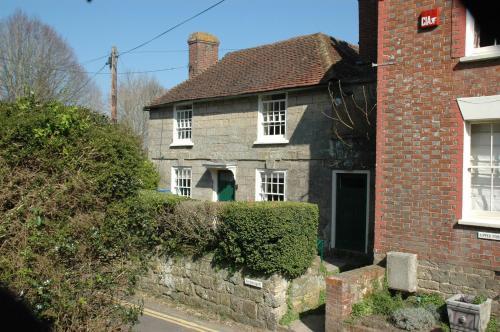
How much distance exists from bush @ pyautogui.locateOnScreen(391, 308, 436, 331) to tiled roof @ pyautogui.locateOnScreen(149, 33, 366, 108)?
7.72 meters

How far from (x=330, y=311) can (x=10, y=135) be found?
6.02m

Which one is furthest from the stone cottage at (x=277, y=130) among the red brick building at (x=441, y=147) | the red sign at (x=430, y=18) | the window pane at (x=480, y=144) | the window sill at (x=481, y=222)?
the window sill at (x=481, y=222)

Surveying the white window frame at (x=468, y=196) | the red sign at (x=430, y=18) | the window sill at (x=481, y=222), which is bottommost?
the window sill at (x=481, y=222)

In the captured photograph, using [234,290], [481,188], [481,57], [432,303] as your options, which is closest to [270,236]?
[234,290]

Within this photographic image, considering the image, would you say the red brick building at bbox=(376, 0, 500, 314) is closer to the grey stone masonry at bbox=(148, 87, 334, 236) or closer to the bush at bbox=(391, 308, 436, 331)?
the bush at bbox=(391, 308, 436, 331)

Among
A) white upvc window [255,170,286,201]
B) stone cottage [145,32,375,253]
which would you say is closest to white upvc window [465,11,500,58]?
stone cottage [145,32,375,253]

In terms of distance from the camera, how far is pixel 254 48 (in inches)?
765

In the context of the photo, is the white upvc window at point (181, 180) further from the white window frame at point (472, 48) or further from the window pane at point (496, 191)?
the window pane at point (496, 191)

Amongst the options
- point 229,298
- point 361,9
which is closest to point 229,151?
point 361,9

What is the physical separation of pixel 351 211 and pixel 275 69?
6.12 metres

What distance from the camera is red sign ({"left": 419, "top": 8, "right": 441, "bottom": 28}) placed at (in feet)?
29.2

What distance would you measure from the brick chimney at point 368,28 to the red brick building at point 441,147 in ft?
16.0

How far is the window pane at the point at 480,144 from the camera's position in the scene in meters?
8.55

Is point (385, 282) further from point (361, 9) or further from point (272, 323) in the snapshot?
point (361, 9)
